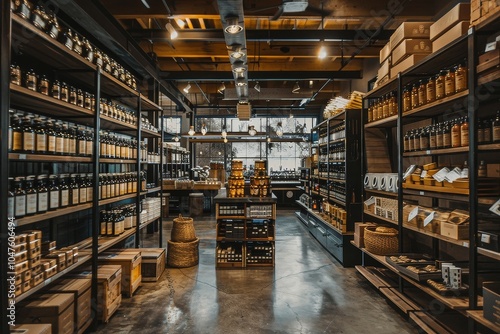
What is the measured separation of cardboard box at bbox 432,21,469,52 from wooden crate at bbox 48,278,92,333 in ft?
13.3

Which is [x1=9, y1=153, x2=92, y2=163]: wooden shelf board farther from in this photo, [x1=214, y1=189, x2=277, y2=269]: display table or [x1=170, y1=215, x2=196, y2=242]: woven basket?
[x1=214, y1=189, x2=277, y2=269]: display table

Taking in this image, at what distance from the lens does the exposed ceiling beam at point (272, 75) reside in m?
7.30

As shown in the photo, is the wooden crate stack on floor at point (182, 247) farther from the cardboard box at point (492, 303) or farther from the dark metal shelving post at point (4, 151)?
the cardboard box at point (492, 303)

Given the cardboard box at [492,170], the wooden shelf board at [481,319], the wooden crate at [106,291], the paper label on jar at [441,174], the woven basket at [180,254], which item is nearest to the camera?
the wooden shelf board at [481,319]

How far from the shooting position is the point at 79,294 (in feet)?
9.04

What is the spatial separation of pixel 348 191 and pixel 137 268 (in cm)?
341

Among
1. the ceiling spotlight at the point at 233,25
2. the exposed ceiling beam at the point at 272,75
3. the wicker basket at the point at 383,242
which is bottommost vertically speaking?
the wicker basket at the point at 383,242

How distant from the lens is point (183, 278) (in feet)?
14.8

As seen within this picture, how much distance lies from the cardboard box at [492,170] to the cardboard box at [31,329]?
369 centimetres

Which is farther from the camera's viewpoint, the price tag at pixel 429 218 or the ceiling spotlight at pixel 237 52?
the ceiling spotlight at pixel 237 52

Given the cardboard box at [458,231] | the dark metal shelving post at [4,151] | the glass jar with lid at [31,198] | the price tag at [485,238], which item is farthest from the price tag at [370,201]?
the dark metal shelving post at [4,151]

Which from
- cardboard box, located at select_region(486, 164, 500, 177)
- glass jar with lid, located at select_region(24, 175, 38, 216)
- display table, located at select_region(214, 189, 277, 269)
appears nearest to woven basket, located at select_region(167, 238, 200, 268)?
display table, located at select_region(214, 189, 277, 269)

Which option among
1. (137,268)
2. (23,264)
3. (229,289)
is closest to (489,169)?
(229,289)

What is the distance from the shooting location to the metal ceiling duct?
136 inches
